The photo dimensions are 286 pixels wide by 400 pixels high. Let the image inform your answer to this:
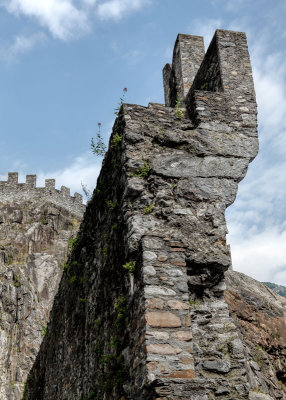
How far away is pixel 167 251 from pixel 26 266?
67.1 feet

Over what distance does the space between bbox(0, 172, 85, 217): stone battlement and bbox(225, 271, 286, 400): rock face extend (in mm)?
25443

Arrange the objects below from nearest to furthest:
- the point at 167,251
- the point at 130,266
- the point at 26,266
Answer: the point at 167,251 → the point at 130,266 → the point at 26,266

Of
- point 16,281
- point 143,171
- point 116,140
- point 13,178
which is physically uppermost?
point 13,178

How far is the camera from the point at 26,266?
23469 mm

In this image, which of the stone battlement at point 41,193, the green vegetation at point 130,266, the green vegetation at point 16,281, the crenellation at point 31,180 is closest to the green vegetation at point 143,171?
the green vegetation at point 130,266

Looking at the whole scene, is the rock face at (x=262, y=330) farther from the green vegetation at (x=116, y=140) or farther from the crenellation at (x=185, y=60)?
the crenellation at (x=185, y=60)

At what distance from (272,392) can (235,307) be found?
132 centimetres

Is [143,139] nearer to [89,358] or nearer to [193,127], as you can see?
[193,127]

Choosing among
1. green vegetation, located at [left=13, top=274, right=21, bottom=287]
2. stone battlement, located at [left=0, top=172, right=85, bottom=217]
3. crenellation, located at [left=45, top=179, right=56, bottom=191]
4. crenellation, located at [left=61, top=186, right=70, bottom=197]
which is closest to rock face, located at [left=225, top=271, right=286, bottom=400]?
green vegetation, located at [left=13, top=274, right=21, bottom=287]

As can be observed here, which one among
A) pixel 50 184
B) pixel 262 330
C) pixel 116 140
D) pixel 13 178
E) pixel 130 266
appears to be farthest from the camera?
pixel 13 178

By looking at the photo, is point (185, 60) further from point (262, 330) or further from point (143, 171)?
point (262, 330)

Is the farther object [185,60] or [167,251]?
[185,60]

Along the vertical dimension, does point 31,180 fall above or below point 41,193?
above

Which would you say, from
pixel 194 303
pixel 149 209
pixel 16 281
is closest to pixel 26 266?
pixel 16 281
